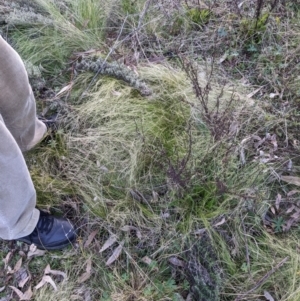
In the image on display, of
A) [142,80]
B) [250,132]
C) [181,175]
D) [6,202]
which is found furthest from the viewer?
[142,80]

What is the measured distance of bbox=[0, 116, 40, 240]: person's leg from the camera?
1347 millimetres

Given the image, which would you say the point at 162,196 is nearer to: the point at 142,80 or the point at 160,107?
the point at 160,107

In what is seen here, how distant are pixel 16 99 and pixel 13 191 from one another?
38 centimetres

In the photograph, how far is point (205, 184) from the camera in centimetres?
175

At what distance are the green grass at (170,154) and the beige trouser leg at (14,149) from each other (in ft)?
0.73

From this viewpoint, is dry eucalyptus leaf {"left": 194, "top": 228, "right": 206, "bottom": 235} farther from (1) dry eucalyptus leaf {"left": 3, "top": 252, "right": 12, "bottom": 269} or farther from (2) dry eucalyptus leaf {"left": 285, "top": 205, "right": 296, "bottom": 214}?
(1) dry eucalyptus leaf {"left": 3, "top": 252, "right": 12, "bottom": 269}

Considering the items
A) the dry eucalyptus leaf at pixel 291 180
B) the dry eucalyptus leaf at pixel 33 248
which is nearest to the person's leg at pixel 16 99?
the dry eucalyptus leaf at pixel 33 248

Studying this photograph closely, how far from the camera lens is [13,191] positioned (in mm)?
1451

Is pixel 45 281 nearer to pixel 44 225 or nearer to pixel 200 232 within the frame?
pixel 44 225

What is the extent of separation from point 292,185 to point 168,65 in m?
0.88

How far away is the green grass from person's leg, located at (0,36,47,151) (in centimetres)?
14

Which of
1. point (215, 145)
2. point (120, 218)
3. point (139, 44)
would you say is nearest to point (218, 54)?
point (139, 44)

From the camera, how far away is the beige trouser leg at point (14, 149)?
1.38m

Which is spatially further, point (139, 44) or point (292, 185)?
point (139, 44)
